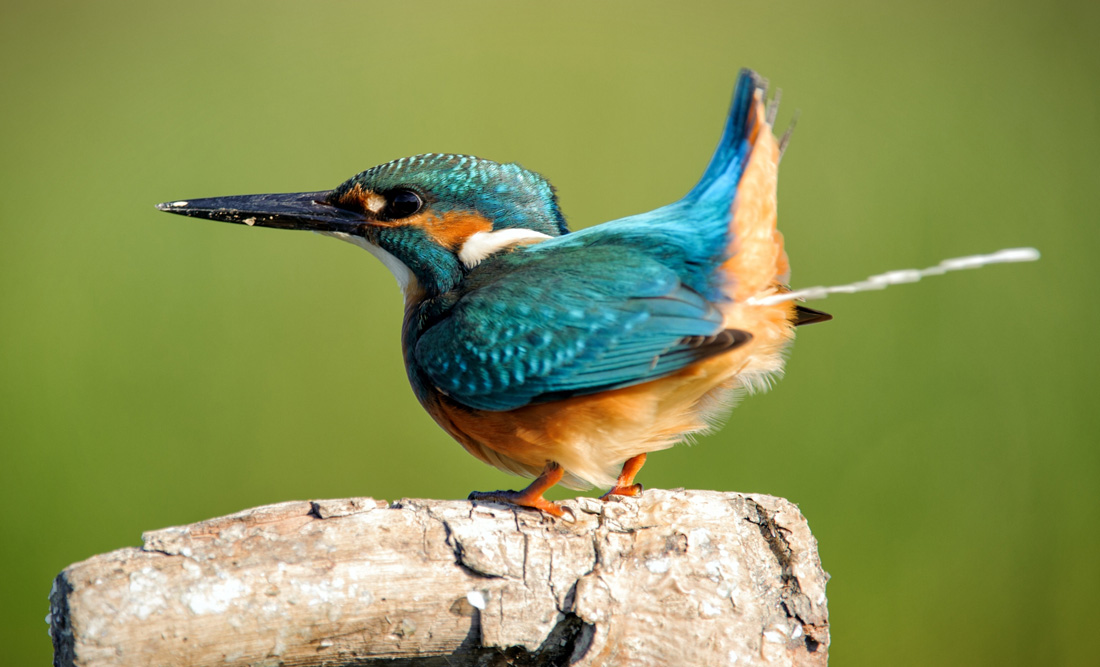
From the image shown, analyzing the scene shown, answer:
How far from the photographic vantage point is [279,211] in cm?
238

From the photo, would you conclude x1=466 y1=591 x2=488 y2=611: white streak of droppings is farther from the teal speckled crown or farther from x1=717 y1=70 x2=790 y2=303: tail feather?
the teal speckled crown

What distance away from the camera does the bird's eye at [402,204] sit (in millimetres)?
2320

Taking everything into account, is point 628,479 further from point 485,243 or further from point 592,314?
point 485,243

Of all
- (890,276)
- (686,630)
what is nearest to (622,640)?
(686,630)

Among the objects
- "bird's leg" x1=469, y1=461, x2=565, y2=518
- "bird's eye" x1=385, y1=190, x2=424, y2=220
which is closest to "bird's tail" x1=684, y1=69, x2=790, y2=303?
"bird's leg" x1=469, y1=461, x2=565, y2=518

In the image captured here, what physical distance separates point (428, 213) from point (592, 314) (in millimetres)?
554

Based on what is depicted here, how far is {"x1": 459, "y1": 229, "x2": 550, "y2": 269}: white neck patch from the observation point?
232 centimetres

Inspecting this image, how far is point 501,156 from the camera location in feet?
15.3

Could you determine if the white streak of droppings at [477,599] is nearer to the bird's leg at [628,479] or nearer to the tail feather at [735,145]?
the bird's leg at [628,479]

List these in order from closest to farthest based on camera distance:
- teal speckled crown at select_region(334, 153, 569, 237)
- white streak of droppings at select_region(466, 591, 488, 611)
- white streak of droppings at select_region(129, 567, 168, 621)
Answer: white streak of droppings at select_region(129, 567, 168, 621)
white streak of droppings at select_region(466, 591, 488, 611)
teal speckled crown at select_region(334, 153, 569, 237)

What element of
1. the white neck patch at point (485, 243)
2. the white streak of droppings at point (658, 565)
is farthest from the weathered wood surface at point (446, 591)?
the white neck patch at point (485, 243)

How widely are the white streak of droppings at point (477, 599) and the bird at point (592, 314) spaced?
0.29 m

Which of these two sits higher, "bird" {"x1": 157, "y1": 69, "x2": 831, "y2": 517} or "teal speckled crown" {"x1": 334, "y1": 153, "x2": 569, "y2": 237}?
"teal speckled crown" {"x1": 334, "y1": 153, "x2": 569, "y2": 237}

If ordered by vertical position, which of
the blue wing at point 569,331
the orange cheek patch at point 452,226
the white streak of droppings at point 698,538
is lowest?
the white streak of droppings at point 698,538
